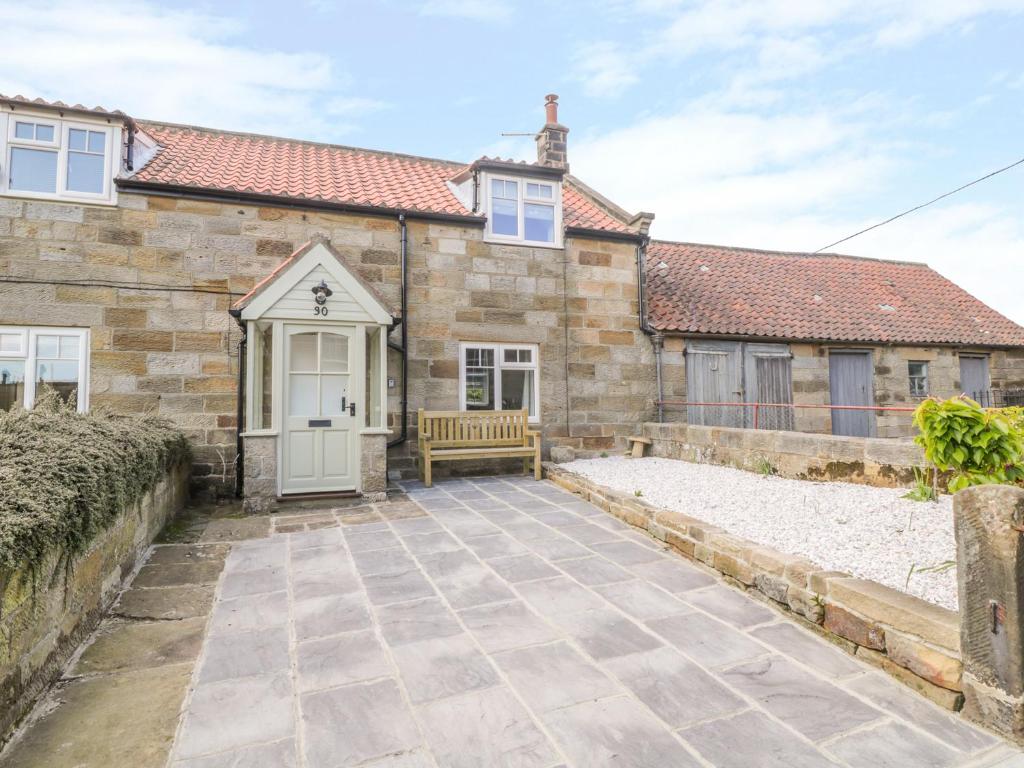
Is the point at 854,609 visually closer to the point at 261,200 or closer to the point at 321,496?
the point at 321,496

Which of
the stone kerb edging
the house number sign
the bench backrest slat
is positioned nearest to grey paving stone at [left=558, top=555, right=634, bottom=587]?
the stone kerb edging

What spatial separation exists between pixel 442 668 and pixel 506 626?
59 centimetres

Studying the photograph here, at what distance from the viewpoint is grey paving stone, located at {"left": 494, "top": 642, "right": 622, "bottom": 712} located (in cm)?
251

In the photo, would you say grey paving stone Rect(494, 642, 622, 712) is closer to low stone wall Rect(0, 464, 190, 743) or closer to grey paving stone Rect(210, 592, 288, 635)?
grey paving stone Rect(210, 592, 288, 635)

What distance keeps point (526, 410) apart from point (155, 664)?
6308mm

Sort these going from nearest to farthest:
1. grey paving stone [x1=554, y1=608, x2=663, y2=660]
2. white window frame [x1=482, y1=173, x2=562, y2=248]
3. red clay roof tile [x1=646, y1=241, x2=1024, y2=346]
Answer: grey paving stone [x1=554, y1=608, x2=663, y2=660] < white window frame [x1=482, y1=173, x2=562, y2=248] < red clay roof tile [x1=646, y1=241, x2=1024, y2=346]

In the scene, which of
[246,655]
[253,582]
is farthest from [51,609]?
[253,582]

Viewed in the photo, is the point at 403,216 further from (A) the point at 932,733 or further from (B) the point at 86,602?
(A) the point at 932,733

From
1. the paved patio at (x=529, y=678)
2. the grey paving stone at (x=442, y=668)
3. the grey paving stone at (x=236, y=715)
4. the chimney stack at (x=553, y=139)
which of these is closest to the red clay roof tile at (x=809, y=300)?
the chimney stack at (x=553, y=139)

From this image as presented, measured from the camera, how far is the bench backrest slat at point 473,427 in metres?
8.20

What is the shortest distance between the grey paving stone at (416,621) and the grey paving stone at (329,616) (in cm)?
14

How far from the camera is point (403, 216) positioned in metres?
8.59

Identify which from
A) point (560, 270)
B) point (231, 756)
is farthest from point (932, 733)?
point (560, 270)

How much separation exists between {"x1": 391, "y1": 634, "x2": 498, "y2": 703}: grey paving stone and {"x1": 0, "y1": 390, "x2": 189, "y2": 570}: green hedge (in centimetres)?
189
